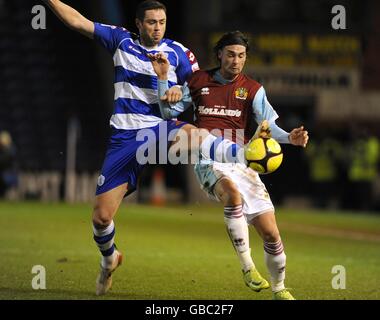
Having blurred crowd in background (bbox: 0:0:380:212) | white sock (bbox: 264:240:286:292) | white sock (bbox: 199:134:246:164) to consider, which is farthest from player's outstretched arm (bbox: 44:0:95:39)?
blurred crowd in background (bbox: 0:0:380:212)

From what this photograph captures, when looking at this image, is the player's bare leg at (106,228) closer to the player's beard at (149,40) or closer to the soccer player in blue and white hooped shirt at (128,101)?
the soccer player in blue and white hooped shirt at (128,101)

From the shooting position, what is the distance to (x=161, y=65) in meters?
7.86

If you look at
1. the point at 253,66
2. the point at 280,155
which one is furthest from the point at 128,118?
Result: the point at 253,66

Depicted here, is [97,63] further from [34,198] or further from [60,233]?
[60,233]

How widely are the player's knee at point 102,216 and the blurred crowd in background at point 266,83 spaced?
51.8 feet

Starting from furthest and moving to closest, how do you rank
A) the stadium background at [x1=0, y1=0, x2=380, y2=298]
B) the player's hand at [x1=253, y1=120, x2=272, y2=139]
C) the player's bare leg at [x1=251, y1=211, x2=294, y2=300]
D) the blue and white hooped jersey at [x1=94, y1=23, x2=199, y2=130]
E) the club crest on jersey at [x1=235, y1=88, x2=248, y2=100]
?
the stadium background at [x1=0, y1=0, x2=380, y2=298]
the blue and white hooped jersey at [x1=94, y1=23, x2=199, y2=130]
the club crest on jersey at [x1=235, y1=88, x2=248, y2=100]
the player's bare leg at [x1=251, y1=211, x2=294, y2=300]
the player's hand at [x1=253, y1=120, x2=272, y2=139]

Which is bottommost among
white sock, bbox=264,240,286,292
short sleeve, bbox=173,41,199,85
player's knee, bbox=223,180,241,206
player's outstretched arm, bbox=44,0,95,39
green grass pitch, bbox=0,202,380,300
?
green grass pitch, bbox=0,202,380,300

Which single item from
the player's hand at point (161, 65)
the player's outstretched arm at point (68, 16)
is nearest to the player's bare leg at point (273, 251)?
the player's hand at point (161, 65)

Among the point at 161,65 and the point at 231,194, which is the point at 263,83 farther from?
the point at 231,194

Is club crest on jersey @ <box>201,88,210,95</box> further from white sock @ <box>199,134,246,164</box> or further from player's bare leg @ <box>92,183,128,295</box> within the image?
player's bare leg @ <box>92,183,128,295</box>

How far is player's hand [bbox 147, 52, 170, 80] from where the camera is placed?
7.82 m

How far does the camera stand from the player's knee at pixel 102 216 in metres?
8.02
